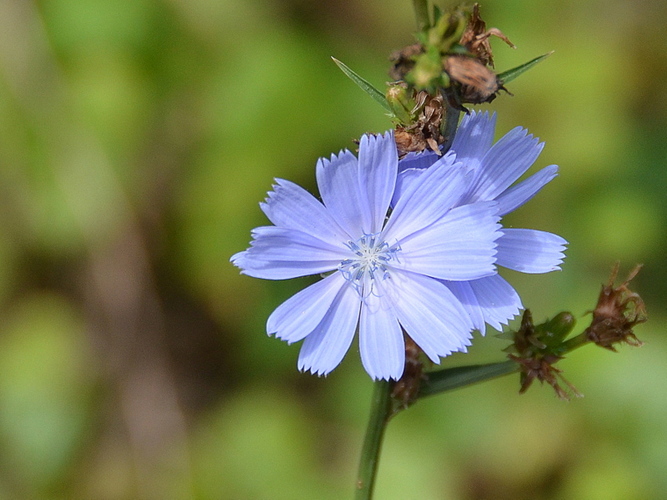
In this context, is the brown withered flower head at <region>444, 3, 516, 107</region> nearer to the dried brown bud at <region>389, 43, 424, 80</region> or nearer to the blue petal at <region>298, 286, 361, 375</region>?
the dried brown bud at <region>389, 43, 424, 80</region>

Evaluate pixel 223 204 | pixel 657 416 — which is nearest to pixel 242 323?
pixel 223 204

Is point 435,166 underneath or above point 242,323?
underneath

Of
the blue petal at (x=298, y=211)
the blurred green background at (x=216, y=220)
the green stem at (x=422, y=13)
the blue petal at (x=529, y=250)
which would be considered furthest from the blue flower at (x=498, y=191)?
the blurred green background at (x=216, y=220)

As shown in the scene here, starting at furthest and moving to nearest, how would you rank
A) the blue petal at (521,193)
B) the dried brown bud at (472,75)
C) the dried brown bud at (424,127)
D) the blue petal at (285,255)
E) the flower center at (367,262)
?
1. the flower center at (367,262)
2. the blue petal at (521,193)
3. the blue petal at (285,255)
4. the dried brown bud at (424,127)
5. the dried brown bud at (472,75)

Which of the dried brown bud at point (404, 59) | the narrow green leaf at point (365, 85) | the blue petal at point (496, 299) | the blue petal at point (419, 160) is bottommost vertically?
the blue petal at point (496, 299)

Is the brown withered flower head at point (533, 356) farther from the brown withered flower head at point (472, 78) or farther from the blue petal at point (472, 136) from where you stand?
the brown withered flower head at point (472, 78)

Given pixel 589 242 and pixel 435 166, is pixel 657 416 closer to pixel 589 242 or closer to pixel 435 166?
pixel 589 242

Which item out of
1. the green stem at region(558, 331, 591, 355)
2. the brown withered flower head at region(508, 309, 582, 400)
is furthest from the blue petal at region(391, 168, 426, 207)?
the green stem at region(558, 331, 591, 355)
